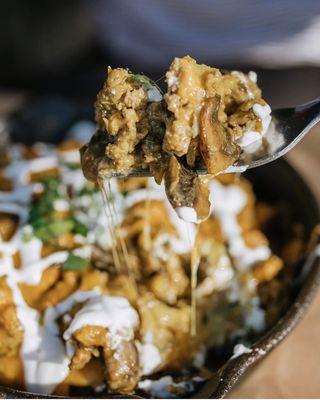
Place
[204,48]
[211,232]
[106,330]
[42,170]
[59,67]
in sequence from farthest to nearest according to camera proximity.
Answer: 1. [59,67]
2. [204,48]
3. [42,170]
4. [211,232]
5. [106,330]

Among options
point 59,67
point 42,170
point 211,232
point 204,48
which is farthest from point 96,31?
point 211,232

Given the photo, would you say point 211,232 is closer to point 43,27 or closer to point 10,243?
point 10,243

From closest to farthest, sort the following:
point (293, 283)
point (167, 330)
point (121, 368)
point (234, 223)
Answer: point (121, 368) → point (167, 330) → point (293, 283) → point (234, 223)

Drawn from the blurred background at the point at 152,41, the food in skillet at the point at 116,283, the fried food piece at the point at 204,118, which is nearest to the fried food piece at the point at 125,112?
the fried food piece at the point at 204,118

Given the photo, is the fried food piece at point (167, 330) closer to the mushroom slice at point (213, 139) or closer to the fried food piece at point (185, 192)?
the fried food piece at point (185, 192)

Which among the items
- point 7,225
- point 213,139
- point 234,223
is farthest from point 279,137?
point 7,225

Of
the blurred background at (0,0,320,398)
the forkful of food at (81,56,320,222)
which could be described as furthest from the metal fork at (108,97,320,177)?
the blurred background at (0,0,320,398)

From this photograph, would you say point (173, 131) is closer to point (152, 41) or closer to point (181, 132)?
point (181, 132)
